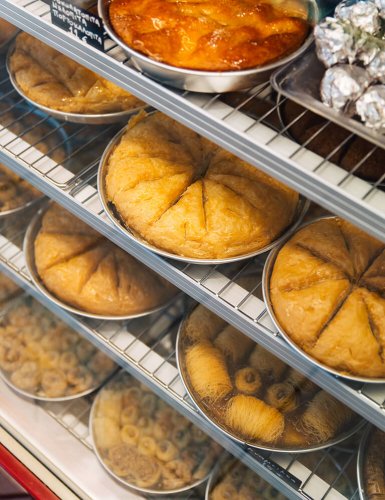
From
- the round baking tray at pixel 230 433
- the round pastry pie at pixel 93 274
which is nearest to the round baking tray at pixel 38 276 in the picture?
the round pastry pie at pixel 93 274

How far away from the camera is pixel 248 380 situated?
1805 mm

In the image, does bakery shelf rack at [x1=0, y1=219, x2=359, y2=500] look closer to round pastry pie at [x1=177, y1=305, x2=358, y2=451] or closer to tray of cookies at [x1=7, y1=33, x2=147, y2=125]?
round pastry pie at [x1=177, y1=305, x2=358, y2=451]

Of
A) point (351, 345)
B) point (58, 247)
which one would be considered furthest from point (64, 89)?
point (351, 345)

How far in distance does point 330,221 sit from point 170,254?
436 millimetres

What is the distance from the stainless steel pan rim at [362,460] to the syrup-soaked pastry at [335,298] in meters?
0.51

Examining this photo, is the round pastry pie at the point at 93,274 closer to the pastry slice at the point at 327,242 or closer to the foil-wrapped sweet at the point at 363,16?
the pastry slice at the point at 327,242

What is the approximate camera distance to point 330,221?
1.62 meters

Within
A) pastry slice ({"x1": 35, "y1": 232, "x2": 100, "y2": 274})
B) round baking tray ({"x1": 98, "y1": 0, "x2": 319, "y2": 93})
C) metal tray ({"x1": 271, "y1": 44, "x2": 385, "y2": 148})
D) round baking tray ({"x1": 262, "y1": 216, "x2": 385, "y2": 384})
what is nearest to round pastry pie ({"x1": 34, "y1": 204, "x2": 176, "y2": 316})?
pastry slice ({"x1": 35, "y1": 232, "x2": 100, "y2": 274})

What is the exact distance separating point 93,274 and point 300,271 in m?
0.84

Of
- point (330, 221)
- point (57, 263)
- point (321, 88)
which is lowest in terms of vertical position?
point (57, 263)

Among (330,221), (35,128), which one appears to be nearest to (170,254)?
(330,221)

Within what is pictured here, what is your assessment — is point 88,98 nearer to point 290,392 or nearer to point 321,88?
point 321,88

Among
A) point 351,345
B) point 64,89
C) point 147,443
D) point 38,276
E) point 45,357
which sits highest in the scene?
point 64,89

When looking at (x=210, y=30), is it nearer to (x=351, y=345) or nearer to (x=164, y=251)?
(x=164, y=251)
